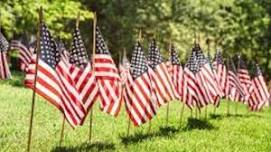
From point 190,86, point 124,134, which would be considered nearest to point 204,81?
point 190,86

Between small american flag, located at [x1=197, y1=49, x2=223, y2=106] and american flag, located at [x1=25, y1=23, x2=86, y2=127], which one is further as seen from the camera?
small american flag, located at [x1=197, y1=49, x2=223, y2=106]

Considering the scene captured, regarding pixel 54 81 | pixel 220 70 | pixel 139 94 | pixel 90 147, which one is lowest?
pixel 90 147

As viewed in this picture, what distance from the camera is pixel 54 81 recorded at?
1319 centimetres

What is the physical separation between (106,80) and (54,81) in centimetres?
306

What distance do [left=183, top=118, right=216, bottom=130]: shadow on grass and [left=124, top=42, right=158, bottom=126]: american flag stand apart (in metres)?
4.12

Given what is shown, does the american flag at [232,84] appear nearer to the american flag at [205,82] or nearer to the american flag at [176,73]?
the american flag at [205,82]

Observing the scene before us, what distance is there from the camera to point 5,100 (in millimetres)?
24125

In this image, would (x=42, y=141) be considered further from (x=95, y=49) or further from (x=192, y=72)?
(x=192, y=72)

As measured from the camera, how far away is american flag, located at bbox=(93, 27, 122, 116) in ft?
52.3

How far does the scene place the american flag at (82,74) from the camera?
1502 cm

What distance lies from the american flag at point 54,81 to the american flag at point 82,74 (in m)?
0.74

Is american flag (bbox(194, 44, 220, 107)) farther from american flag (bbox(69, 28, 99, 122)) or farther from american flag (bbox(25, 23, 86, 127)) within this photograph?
american flag (bbox(25, 23, 86, 127))

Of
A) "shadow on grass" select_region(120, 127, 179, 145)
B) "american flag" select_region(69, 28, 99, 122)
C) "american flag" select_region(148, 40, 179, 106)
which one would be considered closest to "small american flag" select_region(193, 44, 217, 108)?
"shadow on grass" select_region(120, 127, 179, 145)

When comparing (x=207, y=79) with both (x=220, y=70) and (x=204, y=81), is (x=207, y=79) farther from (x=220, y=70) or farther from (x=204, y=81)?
(x=220, y=70)
